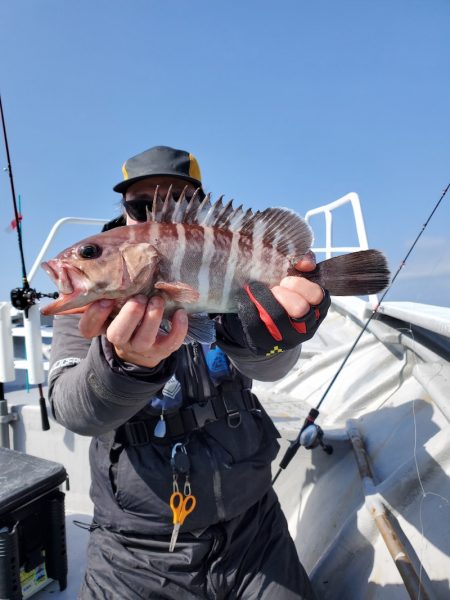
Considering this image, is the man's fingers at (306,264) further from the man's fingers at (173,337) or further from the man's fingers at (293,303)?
the man's fingers at (173,337)

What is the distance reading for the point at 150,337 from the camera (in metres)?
1.56

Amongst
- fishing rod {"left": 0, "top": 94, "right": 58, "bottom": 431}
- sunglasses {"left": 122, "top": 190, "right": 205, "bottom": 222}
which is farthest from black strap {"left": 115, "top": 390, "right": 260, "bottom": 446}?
fishing rod {"left": 0, "top": 94, "right": 58, "bottom": 431}

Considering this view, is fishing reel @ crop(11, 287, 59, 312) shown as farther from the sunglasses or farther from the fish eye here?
the fish eye

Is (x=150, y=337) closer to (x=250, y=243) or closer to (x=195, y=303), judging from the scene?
(x=195, y=303)

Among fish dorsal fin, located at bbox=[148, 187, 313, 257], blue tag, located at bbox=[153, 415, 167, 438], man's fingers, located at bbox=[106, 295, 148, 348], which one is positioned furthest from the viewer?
blue tag, located at bbox=[153, 415, 167, 438]

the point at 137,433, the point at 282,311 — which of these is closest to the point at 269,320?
the point at 282,311

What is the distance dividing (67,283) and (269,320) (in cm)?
85

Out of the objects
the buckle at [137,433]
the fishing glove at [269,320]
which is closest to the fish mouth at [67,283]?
the fishing glove at [269,320]

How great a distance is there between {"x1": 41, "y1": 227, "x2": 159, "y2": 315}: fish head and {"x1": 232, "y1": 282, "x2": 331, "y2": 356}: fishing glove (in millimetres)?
439

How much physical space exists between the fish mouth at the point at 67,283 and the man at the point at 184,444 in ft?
0.24

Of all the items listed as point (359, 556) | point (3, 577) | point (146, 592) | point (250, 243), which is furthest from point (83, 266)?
point (359, 556)

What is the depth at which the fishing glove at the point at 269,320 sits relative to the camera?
66.9 inches

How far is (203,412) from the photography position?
85.9 inches

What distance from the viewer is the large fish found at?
1.64 metres
